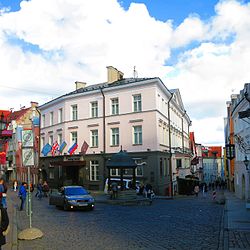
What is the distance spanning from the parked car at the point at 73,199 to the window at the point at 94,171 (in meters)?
15.8

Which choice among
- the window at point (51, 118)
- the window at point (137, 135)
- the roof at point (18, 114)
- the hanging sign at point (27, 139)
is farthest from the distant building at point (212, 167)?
the hanging sign at point (27, 139)

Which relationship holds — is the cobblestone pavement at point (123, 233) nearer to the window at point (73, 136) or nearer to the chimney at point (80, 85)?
the window at point (73, 136)

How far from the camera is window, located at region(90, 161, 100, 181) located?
127 ft

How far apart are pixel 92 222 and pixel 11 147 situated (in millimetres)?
54873

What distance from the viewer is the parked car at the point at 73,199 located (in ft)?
68.3

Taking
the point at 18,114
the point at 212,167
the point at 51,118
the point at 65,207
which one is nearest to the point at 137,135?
the point at 51,118

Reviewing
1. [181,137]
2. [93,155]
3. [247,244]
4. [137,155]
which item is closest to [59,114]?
[93,155]

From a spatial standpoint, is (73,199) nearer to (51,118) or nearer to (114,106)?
(114,106)

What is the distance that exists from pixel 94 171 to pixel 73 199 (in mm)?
18331

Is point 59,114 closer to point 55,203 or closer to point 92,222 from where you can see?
point 55,203

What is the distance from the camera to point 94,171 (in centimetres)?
3922

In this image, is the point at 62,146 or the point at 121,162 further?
the point at 62,146

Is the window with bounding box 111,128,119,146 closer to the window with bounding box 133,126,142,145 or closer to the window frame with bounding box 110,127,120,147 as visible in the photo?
the window frame with bounding box 110,127,120,147

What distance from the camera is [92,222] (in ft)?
51.8
